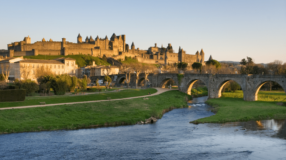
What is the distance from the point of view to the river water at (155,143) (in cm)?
1883

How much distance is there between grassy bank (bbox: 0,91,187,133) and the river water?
1.26m

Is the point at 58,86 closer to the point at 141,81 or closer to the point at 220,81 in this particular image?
the point at 220,81

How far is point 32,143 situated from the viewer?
20703mm

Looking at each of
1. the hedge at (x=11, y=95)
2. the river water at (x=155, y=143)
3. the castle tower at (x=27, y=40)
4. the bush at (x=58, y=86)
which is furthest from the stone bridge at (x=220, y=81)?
the castle tower at (x=27, y=40)

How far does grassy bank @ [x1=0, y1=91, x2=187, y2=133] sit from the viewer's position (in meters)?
24.8

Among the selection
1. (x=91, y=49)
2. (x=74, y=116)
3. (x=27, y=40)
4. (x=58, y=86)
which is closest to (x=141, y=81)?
(x=58, y=86)

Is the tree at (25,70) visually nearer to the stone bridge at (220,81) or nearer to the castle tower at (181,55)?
the stone bridge at (220,81)

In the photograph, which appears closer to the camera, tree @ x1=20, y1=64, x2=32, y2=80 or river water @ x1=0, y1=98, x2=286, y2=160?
river water @ x1=0, y1=98, x2=286, y2=160

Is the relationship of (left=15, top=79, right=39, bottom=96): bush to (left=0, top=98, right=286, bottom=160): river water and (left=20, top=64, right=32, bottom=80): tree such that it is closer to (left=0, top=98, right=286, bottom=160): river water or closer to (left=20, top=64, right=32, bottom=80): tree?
(left=0, top=98, right=286, bottom=160): river water

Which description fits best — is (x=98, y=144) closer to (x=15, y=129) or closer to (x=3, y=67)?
(x=15, y=129)

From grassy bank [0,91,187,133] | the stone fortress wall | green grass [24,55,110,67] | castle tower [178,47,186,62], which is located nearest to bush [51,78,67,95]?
grassy bank [0,91,187,133]

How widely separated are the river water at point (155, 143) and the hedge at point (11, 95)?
10.4 meters

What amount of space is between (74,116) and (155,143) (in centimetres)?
1158

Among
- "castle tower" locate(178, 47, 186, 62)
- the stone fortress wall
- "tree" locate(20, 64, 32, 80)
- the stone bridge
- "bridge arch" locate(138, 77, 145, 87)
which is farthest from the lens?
"castle tower" locate(178, 47, 186, 62)
